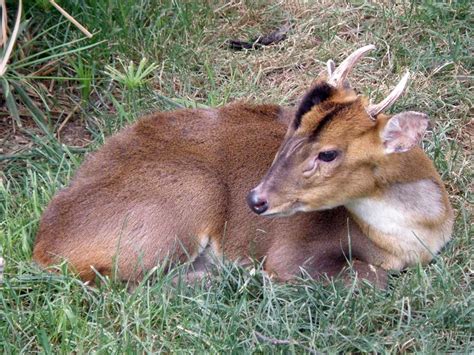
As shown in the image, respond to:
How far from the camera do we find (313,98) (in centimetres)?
513

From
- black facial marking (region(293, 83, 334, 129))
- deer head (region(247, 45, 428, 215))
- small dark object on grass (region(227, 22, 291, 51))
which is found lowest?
small dark object on grass (region(227, 22, 291, 51))

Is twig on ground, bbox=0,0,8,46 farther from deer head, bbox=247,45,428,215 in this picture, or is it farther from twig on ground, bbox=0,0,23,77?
deer head, bbox=247,45,428,215

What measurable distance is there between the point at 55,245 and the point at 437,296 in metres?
1.91

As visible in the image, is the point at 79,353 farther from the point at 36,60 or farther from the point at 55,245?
the point at 36,60

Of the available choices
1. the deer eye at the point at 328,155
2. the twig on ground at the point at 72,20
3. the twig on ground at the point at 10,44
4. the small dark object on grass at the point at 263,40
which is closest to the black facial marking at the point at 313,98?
the deer eye at the point at 328,155

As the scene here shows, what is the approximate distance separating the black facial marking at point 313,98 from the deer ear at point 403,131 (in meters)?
0.35

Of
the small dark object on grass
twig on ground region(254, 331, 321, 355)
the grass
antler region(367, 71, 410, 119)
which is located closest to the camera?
twig on ground region(254, 331, 321, 355)

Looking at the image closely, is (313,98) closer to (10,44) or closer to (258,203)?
(258,203)

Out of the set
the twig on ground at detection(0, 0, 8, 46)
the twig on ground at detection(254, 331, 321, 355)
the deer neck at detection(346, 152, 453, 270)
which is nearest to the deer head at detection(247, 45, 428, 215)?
the deer neck at detection(346, 152, 453, 270)

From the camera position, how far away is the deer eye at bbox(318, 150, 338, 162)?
16.5 feet

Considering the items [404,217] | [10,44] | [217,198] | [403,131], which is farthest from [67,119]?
[403,131]

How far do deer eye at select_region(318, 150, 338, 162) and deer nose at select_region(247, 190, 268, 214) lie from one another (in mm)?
343

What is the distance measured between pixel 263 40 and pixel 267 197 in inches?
111

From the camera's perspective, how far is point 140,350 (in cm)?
469
